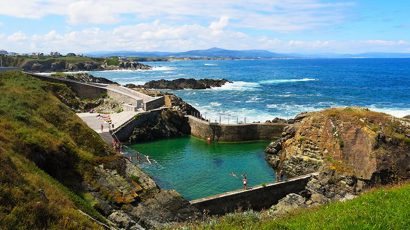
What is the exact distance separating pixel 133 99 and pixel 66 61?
4765 inches

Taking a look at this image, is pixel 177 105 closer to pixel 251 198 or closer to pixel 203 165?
pixel 203 165

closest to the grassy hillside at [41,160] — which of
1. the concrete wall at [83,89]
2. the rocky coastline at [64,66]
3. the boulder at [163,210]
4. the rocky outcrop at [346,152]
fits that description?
the boulder at [163,210]

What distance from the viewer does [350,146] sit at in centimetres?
2684

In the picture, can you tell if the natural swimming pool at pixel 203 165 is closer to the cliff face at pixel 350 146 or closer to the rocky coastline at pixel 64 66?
Answer: the cliff face at pixel 350 146

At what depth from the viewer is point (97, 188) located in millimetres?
17469

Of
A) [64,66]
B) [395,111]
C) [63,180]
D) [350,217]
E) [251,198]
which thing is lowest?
[251,198]

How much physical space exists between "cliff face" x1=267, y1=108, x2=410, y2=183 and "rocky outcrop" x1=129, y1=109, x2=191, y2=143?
1239cm

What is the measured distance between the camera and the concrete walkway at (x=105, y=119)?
35.3 meters

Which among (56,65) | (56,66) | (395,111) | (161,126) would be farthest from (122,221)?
(56,65)

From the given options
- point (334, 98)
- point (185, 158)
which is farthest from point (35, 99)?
point (334, 98)

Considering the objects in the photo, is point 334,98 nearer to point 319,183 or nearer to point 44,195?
point 319,183

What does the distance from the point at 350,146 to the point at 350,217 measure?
17.6 meters

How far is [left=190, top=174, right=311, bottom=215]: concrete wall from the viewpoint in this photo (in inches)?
831

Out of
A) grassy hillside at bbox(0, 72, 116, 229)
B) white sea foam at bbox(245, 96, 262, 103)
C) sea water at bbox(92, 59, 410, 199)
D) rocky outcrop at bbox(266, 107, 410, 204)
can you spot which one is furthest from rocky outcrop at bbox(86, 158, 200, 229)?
white sea foam at bbox(245, 96, 262, 103)
